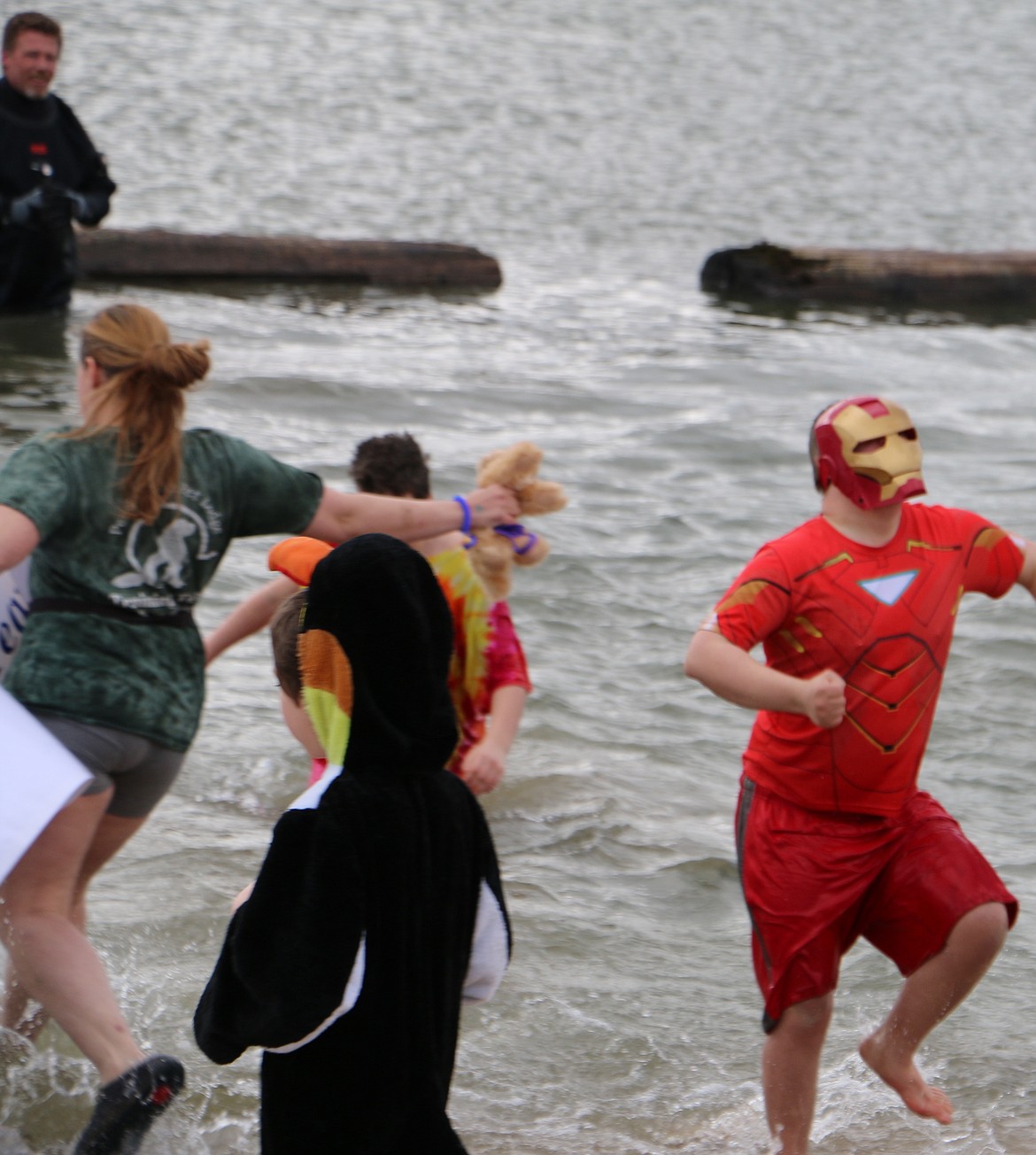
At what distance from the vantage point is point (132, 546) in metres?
4.09

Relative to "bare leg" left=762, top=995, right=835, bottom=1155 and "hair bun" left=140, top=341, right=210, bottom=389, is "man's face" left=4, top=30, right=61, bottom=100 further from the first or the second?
"bare leg" left=762, top=995, right=835, bottom=1155

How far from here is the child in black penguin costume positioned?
9.08 feet

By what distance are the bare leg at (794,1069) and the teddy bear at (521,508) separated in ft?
4.99

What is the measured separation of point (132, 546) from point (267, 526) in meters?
0.40

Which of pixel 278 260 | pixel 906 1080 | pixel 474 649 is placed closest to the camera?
pixel 906 1080

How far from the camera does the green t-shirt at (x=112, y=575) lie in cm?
401

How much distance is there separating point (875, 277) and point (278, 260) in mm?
5969

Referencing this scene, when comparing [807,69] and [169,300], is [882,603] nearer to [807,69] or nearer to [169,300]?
[169,300]

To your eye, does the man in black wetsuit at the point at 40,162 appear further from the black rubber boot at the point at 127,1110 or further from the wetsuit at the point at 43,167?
the black rubber boot at the point at 127,1110

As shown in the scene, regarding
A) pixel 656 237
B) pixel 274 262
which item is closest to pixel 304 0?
pixel 656 237

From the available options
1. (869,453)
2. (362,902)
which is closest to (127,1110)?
(362,902)

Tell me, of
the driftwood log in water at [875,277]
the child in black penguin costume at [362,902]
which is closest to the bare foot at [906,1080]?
the child in black penguin costume at [362,902]

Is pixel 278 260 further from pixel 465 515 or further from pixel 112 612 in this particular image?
pixel 112 612

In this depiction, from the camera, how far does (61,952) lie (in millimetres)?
4004
